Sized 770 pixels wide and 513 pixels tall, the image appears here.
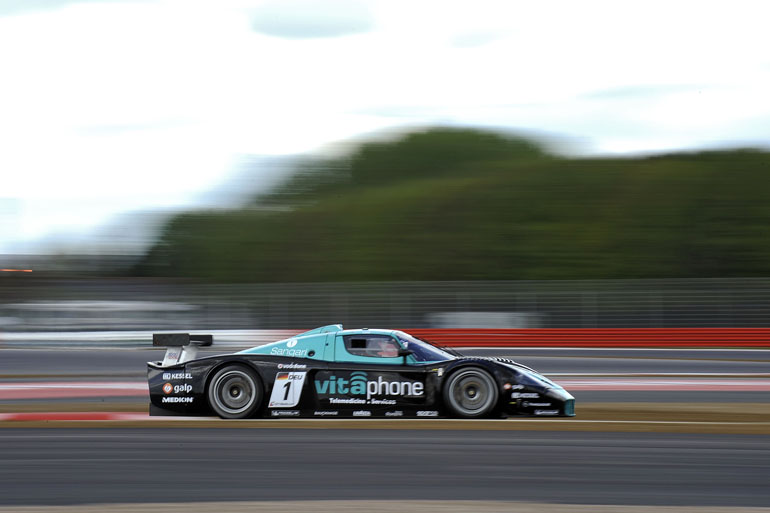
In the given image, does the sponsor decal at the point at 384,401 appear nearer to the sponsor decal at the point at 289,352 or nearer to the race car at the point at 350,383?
the race car at the point at 350,383

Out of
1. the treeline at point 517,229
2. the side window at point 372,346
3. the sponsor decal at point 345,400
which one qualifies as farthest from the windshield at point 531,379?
the treeline at point 517,229

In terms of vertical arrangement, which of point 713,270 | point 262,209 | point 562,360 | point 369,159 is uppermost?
point 369,159

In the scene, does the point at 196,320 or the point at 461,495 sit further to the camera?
the point at 196,320

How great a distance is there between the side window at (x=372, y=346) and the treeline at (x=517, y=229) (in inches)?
909

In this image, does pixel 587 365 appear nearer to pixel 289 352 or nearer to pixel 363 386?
pixel 363 386

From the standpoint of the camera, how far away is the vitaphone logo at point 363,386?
30.9ft

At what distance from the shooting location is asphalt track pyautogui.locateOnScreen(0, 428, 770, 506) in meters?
5.93

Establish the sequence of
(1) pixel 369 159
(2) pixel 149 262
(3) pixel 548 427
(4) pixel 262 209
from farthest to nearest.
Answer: (1) pixel 369 159 < (4) pixel 262 209 < (2) pixel 149 262 < (3) pixel 548 427

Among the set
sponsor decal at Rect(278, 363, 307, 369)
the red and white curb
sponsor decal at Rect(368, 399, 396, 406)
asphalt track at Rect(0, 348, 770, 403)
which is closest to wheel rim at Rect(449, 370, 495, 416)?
sponsor decal at Rect(368, 399, 396, 406)

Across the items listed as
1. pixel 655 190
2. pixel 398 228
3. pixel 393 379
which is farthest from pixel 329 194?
pixel 393 379

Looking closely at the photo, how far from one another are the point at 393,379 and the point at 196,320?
16.4 meters

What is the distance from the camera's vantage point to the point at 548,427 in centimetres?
895

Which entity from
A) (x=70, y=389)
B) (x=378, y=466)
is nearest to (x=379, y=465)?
(x=378, y=466)

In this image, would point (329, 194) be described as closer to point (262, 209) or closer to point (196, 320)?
point (262, 209)
